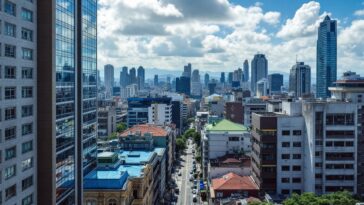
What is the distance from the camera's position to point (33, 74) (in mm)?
47312

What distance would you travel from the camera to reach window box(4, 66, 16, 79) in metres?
41.5

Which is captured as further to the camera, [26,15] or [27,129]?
[27,129]

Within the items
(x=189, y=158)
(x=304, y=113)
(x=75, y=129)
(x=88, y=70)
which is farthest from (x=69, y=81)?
(x=189, y=158)

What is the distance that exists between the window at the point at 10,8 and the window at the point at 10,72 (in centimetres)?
509

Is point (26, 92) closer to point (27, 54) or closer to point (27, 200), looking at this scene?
point (27, 54)

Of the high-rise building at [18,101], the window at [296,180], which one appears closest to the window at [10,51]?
the high-rise building at [18,101]

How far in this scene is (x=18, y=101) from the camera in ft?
144

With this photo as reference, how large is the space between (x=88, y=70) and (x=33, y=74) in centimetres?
2040

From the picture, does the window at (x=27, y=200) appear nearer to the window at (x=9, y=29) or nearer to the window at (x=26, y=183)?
the window at (x=26, y=183)

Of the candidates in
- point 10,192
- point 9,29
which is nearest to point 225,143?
point 10,192

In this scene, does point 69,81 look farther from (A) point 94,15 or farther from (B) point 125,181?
(B) point 125,181

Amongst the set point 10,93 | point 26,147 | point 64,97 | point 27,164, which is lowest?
point 27,164

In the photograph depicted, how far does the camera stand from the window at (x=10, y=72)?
41.5m

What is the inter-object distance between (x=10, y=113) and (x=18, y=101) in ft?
6.08
